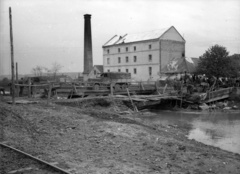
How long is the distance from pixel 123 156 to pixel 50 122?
5140 millimetres

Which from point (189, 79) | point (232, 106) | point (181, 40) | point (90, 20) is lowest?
point (232, 106)

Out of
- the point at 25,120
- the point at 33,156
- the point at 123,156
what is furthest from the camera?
the point at 25,120

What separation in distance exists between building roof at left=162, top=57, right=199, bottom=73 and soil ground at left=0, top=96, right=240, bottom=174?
115 ft

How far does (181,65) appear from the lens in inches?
1855

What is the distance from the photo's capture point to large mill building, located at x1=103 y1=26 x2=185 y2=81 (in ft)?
169

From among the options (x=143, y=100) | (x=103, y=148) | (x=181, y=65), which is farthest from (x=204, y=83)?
(x=103, y=148)

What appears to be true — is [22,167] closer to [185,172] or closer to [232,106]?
[185,172]

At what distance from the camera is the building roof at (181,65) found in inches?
1807

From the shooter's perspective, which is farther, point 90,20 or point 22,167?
point 90,20

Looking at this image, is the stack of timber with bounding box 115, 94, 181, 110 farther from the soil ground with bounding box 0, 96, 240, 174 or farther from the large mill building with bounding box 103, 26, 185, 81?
the large mill building with bounding box 103, 26, 185, 81

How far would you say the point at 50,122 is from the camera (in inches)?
482

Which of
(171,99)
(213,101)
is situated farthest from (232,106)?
(171,99)

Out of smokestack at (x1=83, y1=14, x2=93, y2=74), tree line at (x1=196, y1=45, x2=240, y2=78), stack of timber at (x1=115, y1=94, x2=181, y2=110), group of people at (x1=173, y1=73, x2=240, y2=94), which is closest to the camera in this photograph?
stack of timber at (x1=115, y1=94, x2=181, y2=110)

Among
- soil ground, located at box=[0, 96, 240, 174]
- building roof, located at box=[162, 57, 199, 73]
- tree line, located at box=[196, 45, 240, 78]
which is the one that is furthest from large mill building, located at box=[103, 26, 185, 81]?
soil ground, located at box=[0, 96, 240, 174]
